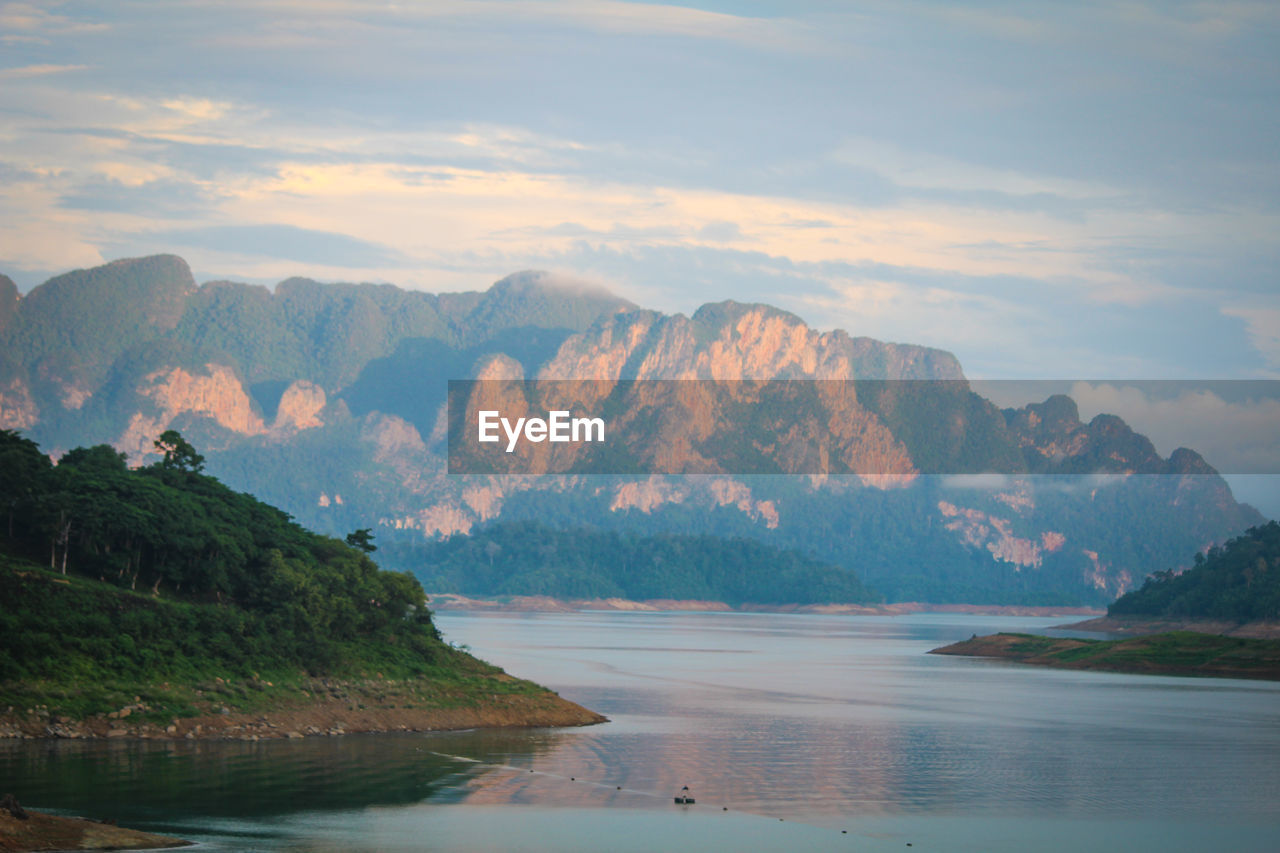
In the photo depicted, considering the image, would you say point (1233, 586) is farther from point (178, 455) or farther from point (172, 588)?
point (172, 588)

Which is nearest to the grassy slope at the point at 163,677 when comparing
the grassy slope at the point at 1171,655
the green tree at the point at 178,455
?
the green tree at the point at 178,455

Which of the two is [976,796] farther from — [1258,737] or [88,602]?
[88,602]

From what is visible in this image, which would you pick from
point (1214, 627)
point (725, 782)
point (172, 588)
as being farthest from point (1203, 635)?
point (172, 588)

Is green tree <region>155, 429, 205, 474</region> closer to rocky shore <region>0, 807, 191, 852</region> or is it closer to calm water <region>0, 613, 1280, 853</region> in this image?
calm water <region>0, 613, 1280, 853</region>

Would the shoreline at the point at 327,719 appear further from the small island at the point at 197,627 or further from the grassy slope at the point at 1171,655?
the grassy slope at the point at 1171,655

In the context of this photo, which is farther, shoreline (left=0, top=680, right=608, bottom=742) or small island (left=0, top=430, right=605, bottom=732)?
small island (left=0, top=430, right=605, bottom=732)

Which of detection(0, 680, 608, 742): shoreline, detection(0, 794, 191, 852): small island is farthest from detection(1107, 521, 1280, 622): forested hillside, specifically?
detection(0, 794, 191, 852): small island

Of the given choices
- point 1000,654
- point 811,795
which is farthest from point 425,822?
point 1000,654
